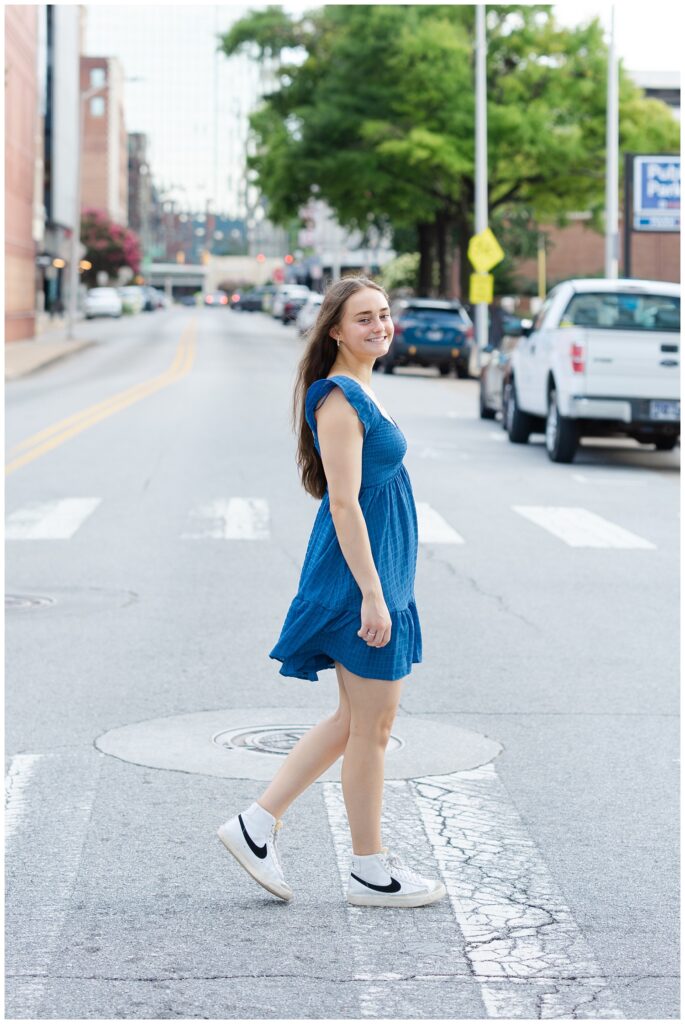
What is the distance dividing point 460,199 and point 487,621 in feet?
142

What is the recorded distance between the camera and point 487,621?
31.8 feet

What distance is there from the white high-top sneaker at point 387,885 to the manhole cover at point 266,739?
169cm

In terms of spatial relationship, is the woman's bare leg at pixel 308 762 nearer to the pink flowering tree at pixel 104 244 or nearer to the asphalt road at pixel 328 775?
the asphalt road at pixel 328 775

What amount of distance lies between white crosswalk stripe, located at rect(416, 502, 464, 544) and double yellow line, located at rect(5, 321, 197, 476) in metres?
5.02

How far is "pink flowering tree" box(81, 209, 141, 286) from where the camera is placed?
404 feet

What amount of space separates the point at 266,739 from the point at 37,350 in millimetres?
44905

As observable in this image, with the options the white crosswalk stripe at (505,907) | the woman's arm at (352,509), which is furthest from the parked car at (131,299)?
the woman's arm at (352,509)

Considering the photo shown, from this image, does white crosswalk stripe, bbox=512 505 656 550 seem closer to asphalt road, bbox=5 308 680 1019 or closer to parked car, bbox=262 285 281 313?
asphalt road, bbox=5 308 680 1019

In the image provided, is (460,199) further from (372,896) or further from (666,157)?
(372,896)

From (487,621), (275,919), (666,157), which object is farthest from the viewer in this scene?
(666,157)

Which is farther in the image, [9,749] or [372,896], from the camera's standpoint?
[9,749]

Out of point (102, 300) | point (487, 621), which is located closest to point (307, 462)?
point (487, 621)

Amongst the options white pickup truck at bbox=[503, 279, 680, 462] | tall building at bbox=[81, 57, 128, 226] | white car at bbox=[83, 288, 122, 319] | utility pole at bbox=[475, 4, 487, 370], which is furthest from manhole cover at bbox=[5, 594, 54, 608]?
tall building at bbox=[81, 57, 128, 226]

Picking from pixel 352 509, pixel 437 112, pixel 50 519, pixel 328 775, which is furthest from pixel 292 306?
pixel 352 509
